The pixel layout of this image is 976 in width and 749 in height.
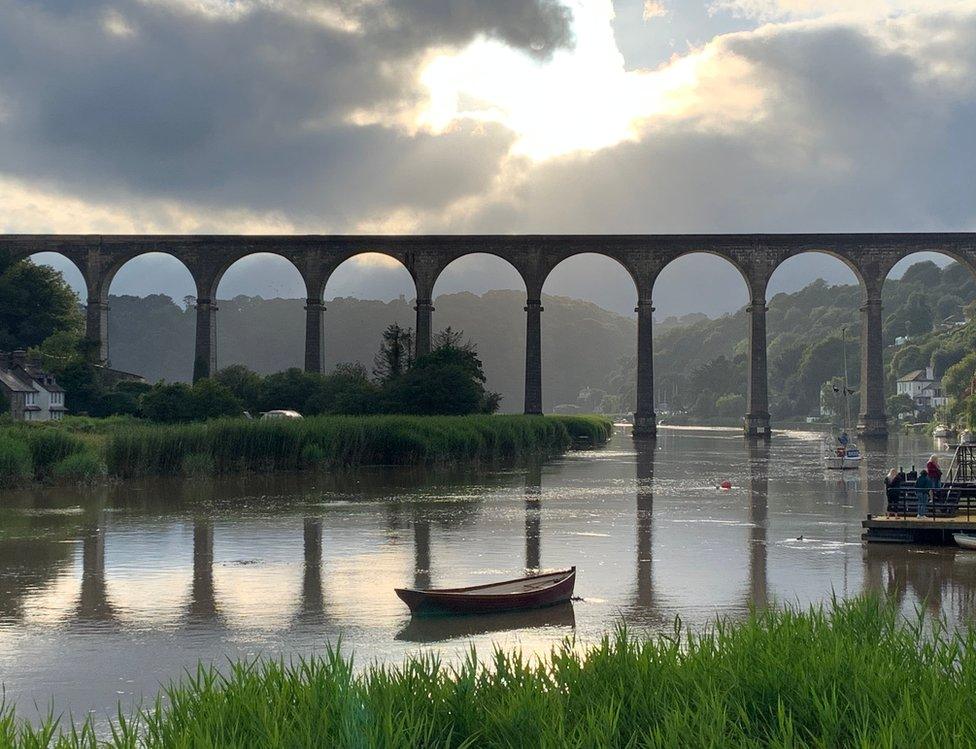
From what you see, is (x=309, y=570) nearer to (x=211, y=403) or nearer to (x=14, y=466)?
(x=14, y=466)

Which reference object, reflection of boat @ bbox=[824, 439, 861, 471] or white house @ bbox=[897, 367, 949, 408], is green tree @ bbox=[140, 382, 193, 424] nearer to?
reflection of boat @ bbox=[824, 439, 861, 471]

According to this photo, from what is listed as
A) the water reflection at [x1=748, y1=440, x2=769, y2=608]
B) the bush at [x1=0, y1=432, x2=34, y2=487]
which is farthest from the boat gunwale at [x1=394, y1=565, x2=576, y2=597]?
the bush at [x1=0, y1=432, x2=34, y2=487]

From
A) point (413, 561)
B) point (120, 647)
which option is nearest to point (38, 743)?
point (120, 647)

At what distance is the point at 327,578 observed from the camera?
1806cm

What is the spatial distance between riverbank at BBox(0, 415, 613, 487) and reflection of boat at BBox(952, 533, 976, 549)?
22.2m

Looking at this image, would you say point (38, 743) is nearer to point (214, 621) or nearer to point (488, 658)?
point (488, 658)

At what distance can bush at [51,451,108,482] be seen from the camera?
31359mm

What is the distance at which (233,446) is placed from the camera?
118ft

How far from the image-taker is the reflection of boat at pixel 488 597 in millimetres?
14266

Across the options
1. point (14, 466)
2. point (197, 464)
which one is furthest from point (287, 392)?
point (14, 466)

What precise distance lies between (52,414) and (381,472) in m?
26.7

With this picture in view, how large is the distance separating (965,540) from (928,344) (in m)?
116

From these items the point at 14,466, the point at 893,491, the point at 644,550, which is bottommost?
the point at 644,550

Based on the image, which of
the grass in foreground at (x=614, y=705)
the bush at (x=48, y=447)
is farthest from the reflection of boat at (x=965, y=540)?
the bush at (x=48, y=447)
